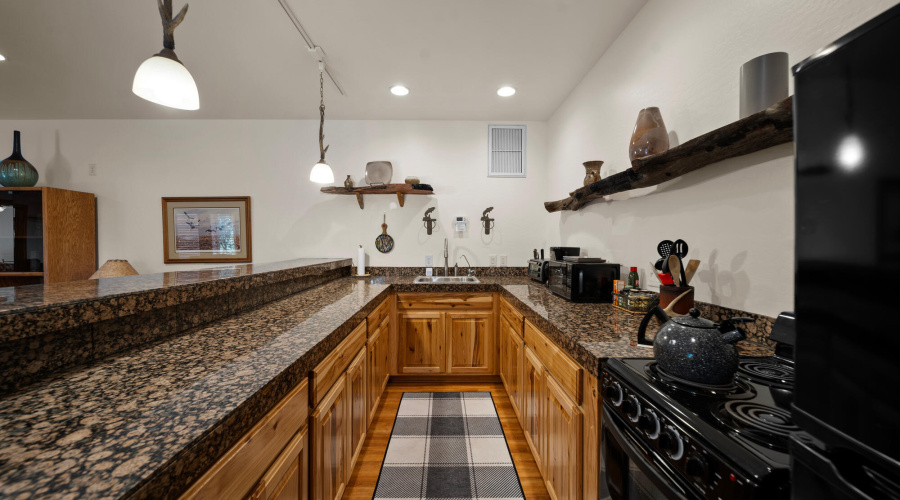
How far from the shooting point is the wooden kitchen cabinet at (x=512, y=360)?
2062 mm

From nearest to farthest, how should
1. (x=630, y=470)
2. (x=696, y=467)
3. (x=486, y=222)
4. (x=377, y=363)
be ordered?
(x=696, y=467) < (x=630, y=470) < (x=377, y=363) < (x=486, y=222)

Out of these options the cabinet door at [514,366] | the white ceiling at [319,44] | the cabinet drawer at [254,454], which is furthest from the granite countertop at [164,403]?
the white ceiling at [319,44]

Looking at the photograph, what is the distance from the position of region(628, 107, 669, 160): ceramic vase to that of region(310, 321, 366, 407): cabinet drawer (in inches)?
64.8

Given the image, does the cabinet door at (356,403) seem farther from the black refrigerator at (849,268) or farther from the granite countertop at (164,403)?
the black refrigerator at (849,268)

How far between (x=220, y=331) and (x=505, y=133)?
303 cm

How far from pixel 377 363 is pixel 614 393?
163 cm

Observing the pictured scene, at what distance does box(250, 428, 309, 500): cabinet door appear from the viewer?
80 centimetres

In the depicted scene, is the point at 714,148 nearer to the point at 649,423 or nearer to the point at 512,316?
the point at 649,423

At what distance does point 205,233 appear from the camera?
3402mm

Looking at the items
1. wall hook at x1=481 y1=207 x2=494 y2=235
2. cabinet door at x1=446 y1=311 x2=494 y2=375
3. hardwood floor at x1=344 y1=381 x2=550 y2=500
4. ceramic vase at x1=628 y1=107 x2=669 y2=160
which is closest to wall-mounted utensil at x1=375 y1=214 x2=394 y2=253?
wall hook at x1=481 y1=207 x2=494 y2=235

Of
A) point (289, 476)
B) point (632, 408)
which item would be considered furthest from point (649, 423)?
point (289, 476)

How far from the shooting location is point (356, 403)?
1.64 metres

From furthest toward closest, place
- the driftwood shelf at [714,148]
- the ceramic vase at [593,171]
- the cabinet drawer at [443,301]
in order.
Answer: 1. the cabinet drawer at [443,301]
2. the ceramic vase at [593,171]
3. the driftwood shelf at [714,148]

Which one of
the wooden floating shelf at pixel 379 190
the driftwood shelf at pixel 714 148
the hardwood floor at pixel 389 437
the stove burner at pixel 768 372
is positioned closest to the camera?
the stove burner at pixel 768 372
